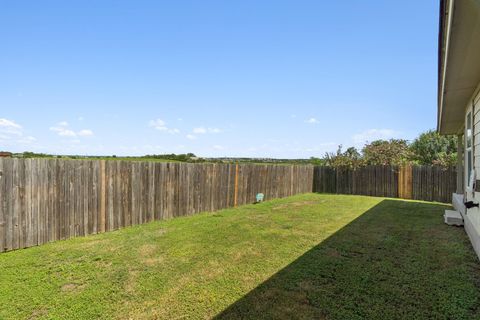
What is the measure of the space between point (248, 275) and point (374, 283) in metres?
1.39

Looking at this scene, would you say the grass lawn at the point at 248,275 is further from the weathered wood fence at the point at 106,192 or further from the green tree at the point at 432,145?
the green tree at the point at 432,145

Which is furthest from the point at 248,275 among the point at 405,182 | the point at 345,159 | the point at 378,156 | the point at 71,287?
the point at 378,156

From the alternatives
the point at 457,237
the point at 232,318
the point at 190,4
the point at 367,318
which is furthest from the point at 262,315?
the point at 190,4

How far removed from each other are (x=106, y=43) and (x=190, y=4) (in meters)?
2.92

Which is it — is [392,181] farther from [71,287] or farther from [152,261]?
[71,287]

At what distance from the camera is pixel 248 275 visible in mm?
3002

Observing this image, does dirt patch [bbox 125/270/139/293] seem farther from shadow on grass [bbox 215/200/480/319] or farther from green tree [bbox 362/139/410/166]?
green tree [bbox 362/139/410/166]

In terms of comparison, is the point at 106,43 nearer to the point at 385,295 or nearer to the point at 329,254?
the point at 329,254

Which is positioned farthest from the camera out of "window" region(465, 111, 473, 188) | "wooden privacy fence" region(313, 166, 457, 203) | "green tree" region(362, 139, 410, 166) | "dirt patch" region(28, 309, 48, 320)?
"green tree" region(362, 139, 410, 166)

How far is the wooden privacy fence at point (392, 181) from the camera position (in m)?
10.4

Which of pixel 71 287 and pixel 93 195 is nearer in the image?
pixel 71 287

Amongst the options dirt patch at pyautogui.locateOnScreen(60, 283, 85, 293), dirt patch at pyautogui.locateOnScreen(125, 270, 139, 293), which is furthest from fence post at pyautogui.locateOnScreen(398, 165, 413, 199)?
dirt patch at pyautogui.locateOnScreen(60, 283, 85, 293)

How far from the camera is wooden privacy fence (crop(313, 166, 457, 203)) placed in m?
10.4

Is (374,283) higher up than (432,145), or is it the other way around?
(432,145)
